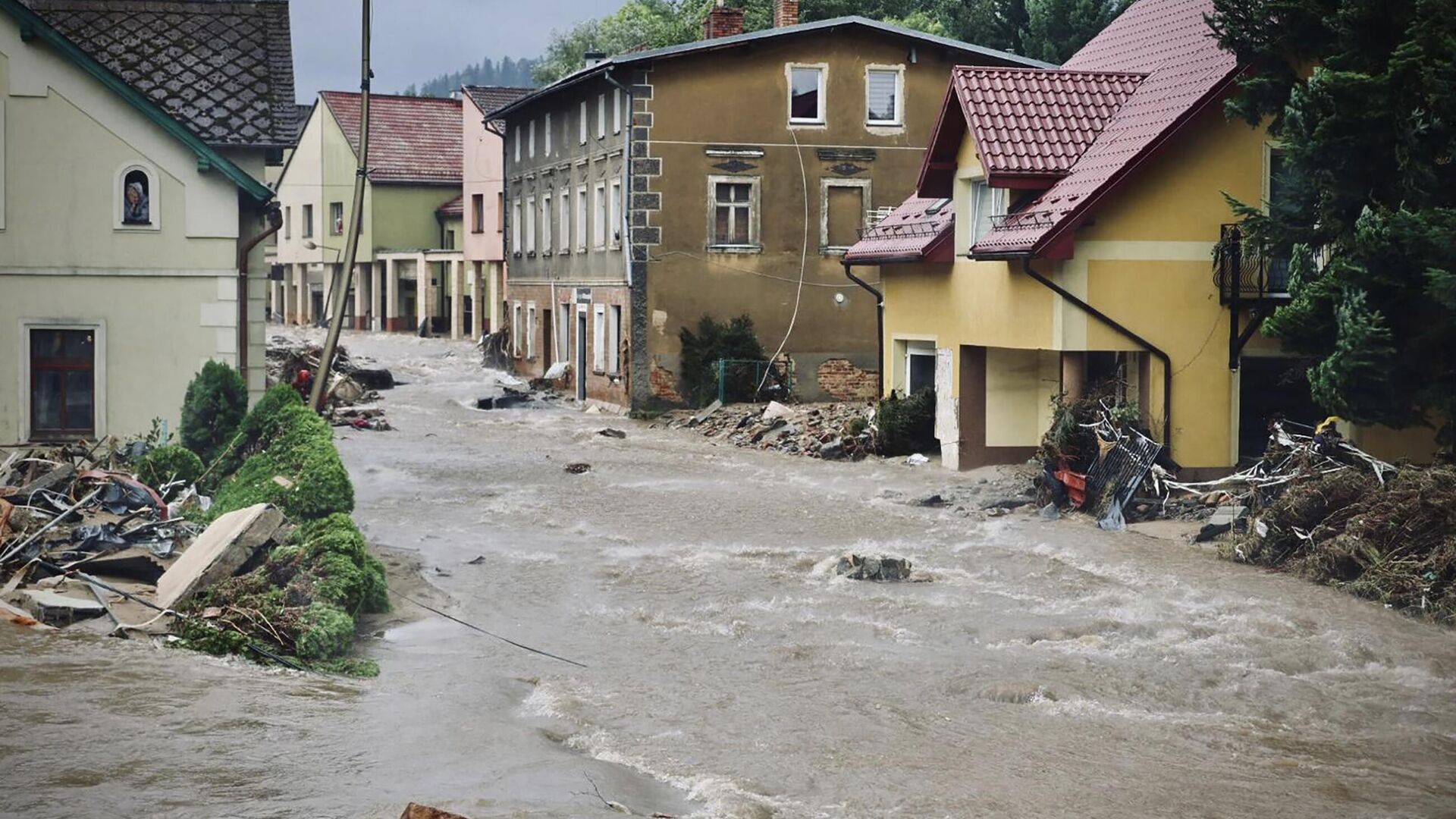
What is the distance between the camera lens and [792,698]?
1346 centimetres

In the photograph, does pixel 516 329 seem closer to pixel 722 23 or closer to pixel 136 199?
pixel 722 23

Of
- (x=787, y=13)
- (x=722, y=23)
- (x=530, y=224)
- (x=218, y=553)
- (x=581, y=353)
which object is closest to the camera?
(x=218, y=553)

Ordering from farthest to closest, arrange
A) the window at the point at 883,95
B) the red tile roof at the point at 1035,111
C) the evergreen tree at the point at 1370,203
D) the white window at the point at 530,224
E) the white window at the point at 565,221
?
1. the white window at the point at 530,224
2. the white window at the point at 565,221
3. the window at the point at 883,95
4. the red tile roof at the point at 1035,111
5. the evergreen tree at the point at 1370,203

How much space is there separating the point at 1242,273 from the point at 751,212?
17.2m

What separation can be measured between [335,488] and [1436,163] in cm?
1178

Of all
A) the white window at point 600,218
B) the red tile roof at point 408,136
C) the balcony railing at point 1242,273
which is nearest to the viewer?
the balcony railing at point 1242,273

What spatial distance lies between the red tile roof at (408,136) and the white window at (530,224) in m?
17.9

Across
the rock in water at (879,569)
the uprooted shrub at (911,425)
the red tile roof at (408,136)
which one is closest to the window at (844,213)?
the uprooted shrub at (911,425)

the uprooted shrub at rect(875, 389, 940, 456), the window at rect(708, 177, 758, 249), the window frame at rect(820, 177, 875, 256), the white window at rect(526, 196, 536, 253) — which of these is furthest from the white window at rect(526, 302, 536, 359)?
the uprooted shrub at rect(875, 389, 940, 456)

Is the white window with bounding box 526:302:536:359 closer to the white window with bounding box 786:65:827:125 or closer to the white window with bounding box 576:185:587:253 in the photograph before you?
the white window with bounding box 576:185:587:253

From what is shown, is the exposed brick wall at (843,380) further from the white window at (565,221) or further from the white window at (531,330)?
the white window at (531,330)

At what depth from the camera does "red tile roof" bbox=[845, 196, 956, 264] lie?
1075 inches

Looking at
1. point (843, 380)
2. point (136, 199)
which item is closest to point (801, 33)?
point (843, 380)

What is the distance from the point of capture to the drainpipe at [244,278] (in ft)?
78.5
